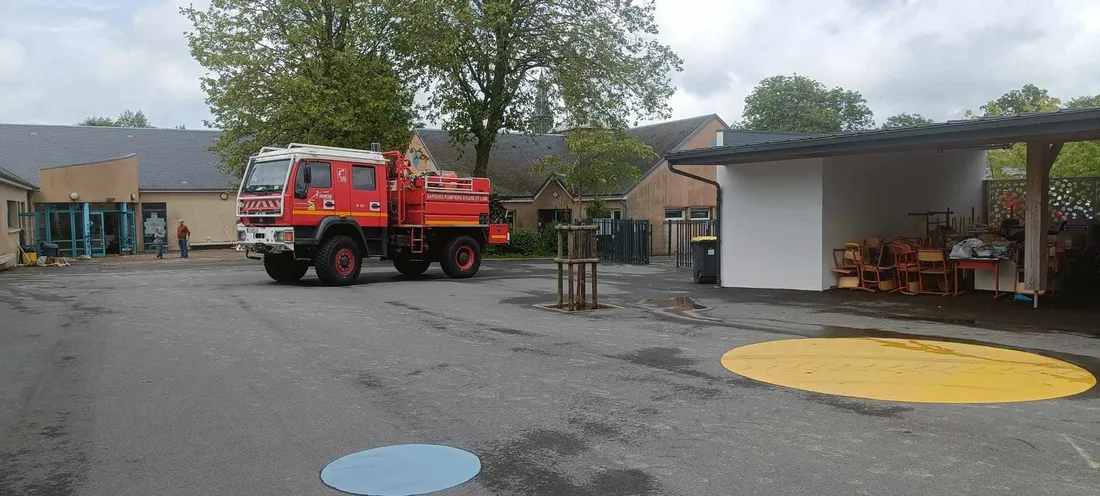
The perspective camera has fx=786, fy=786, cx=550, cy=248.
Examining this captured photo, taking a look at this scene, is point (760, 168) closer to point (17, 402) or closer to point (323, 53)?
point (17, 402)

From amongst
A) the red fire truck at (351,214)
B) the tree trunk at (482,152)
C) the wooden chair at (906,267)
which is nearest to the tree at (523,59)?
the tree trunk at (482,152)

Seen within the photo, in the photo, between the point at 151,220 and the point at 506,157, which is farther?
the point at 506,157

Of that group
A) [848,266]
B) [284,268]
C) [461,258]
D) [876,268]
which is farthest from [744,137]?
[284,268]

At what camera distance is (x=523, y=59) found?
2914 centimetres

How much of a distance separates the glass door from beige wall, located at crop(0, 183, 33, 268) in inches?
145

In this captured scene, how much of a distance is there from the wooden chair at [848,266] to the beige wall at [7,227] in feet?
74.2

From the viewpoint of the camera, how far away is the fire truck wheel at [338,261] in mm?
17062

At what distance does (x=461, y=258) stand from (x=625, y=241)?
8.71 m

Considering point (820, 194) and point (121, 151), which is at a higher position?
point (121, 151)

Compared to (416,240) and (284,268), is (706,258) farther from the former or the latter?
(284,268)

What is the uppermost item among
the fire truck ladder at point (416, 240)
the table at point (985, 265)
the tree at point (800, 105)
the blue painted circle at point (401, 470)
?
the tree at point (800, 105)

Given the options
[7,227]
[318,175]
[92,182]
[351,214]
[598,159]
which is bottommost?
[7,227]

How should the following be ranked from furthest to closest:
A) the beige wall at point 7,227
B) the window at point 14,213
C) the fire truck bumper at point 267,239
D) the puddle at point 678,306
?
the window at point 14,213 < the beige wall at point 7,227 < the fire truck bumper at point 267,239 < the puddle at point 678,306

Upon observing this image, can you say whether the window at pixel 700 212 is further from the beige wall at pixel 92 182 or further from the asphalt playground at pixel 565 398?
the beige wall at pixel 92 182
